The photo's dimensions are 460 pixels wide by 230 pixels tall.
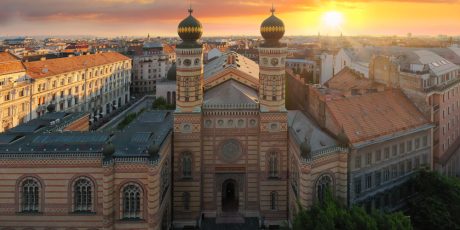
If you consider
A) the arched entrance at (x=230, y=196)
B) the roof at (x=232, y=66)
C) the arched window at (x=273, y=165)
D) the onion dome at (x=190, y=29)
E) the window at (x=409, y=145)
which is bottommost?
the arched entrance at (x=230, y=196)

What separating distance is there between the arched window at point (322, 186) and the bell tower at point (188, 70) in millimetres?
15557

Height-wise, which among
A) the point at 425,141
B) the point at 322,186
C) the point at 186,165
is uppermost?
the point at 425,141

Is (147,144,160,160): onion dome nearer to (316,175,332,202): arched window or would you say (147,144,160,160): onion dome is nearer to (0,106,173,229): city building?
(0,106,173,229): city building

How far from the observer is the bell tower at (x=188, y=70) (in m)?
51.3

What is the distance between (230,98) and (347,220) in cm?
2275

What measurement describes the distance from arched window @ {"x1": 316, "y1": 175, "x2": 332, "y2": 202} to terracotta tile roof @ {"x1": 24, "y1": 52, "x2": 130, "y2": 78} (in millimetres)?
67812

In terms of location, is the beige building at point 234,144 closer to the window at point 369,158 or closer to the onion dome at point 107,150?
the window at point 369,158

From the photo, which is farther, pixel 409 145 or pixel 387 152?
pixel 409 145

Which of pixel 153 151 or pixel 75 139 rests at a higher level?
pixel 75 139

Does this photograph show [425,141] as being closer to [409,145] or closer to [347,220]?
[409,145]

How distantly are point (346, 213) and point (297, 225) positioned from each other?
4.09 m

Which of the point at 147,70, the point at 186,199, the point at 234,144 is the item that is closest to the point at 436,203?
the point at 234,144

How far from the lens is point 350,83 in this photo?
7331cm

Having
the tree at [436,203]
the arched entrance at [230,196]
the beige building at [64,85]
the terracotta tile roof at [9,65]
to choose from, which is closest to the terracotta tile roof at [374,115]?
the tree at [436,203]
